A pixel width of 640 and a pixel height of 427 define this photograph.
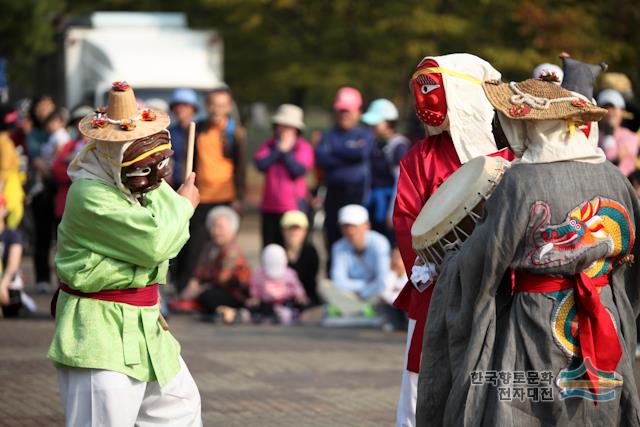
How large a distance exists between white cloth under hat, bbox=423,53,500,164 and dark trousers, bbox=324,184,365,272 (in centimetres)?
756

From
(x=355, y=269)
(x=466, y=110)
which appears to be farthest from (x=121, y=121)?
(x=355, y=269)

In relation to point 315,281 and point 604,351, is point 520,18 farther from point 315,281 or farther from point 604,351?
point 604,351

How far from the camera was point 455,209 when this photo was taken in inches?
224

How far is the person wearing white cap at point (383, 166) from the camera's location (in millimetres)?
13930

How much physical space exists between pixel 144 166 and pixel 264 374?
4464 millimetres

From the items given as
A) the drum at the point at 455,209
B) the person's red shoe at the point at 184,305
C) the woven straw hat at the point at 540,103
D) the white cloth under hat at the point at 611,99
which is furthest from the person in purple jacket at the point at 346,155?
the woven straw hat at the point at 540,103

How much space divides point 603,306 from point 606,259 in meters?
0.21

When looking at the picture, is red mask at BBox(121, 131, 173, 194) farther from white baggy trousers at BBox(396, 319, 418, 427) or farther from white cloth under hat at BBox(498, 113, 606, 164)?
white cloth under hat at BBox(498, 113, 606, 164)

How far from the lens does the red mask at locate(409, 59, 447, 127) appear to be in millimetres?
6430

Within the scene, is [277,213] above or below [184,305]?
above

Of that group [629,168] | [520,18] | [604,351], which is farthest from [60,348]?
[520,18]

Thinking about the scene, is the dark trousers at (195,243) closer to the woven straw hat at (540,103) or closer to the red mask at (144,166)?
the red mask at (144,166)

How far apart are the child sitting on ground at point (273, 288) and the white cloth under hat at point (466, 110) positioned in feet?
21.5

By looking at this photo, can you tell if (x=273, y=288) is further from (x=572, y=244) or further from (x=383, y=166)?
(x=572, y=244)
